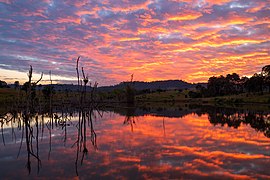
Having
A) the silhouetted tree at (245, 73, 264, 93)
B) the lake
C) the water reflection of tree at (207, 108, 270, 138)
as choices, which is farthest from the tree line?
the lake

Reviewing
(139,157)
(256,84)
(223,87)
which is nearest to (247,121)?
(139,157)

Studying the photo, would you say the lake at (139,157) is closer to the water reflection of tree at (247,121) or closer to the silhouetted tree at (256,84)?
the water reflection of tree at (247,121)

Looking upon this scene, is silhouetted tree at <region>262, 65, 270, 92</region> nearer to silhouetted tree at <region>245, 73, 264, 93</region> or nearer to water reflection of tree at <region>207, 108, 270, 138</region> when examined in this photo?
silhouetted tree at <region>245, 73, 264, 93</region>

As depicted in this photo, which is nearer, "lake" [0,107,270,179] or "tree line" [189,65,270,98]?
"lake" [0,107,270,179]

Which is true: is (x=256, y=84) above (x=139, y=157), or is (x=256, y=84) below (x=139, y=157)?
above

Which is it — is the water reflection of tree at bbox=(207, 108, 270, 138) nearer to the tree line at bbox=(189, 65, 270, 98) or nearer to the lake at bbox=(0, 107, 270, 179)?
the lake at bbox=(0, 107, 270, 179)

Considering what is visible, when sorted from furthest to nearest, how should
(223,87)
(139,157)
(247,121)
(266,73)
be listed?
(223,87) → (266,73) → (247,121) → (139,157)

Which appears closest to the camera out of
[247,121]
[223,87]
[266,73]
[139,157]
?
[139,157]

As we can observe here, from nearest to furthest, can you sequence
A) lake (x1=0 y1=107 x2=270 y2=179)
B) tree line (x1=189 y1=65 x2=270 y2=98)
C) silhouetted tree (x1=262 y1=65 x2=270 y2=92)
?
lake (x1=0 y1=107 x2=270 y2=179) < silhouetted tree (x1=262 y1=65 x2=270 y2=92) < tree line (x1=189 y1=65 x2=270 y2=98)

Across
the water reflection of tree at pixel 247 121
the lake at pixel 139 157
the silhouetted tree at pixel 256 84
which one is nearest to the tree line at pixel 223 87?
the silhouetted tree at pixel 256 84

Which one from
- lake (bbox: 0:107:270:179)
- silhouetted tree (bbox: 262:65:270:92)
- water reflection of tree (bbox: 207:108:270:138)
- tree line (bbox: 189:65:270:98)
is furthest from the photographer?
tree line (bbox: 189:65:270:98)

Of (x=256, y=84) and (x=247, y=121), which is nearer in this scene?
(x=247, y=121)

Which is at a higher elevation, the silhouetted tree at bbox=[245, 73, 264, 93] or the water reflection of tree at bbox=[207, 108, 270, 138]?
the silhouetted tree at bbox=[245, 73, 264, 93]

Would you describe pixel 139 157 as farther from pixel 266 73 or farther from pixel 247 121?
pixel 266 73
